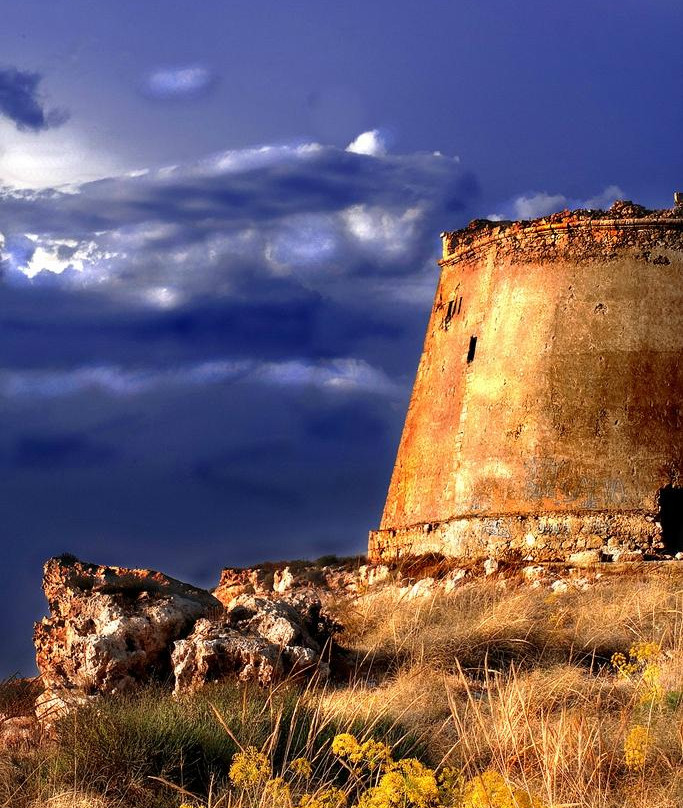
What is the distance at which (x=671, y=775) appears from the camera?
5441mm

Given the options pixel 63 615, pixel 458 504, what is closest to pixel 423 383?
pixel 458 504

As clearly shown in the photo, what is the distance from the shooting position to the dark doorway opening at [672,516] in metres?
15.6

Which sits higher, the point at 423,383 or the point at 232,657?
the point at 423,383

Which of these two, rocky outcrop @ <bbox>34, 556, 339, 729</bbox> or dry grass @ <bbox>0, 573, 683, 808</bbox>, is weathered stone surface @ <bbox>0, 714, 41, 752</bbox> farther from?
dry grass @ <bbox>0, 573, 683, 808</bbox>

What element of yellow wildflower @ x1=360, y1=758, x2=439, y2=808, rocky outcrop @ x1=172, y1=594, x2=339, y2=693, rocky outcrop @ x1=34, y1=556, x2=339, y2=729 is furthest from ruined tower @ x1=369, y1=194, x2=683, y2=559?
yellow wildflower @ x1=360, y1=758, x2=439, y2=808

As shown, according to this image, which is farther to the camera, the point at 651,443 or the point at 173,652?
the point at 651,443

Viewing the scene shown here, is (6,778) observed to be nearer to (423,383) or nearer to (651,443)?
(651,443)

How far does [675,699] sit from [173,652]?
12.1 ft

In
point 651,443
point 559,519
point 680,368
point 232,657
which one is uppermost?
point 680,368

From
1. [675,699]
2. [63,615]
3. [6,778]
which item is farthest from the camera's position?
[63,615]

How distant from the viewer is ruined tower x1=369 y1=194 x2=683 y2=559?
15875 mm

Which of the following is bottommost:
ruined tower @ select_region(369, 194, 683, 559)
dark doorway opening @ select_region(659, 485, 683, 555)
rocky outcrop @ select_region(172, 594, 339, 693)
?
rocky outcrop @ select_region(172, 594, 339, 693)

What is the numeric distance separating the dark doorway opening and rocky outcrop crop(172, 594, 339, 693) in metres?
8.18

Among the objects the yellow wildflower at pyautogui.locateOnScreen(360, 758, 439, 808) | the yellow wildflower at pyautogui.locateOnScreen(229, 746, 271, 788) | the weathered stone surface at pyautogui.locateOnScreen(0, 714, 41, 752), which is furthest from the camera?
the weathered stone surface at pyautogui.locateOnScreen(0, 714, 41, 752)
